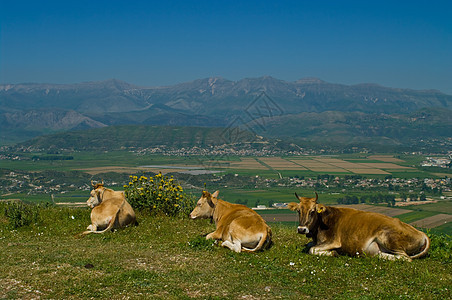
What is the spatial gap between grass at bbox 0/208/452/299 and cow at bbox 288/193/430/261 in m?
0.33

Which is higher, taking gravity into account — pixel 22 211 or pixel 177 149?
pixel 22 211

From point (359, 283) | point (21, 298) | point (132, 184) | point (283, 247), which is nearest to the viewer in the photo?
point (21, 298)

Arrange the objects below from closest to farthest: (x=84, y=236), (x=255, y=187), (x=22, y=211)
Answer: (x=84, y=236), (x=22, y=211), (x=255, y=187)

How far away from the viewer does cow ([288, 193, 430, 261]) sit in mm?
9969

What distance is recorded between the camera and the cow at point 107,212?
13664 mm

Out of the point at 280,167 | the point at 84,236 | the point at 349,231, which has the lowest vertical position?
the point at 280,167

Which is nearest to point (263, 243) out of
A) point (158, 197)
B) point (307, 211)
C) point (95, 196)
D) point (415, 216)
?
point (307, 211)

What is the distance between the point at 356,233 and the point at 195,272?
4156mm

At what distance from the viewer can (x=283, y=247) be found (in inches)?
457

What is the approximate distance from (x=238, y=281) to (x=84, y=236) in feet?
21.7

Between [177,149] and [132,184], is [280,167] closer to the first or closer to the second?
[177,149]

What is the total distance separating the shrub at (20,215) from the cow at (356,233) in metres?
9.76

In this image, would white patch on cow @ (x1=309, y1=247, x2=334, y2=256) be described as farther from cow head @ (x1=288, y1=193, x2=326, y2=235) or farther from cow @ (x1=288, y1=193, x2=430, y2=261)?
cow head @ (x1=288, y1=193, x2=326, y2=235)

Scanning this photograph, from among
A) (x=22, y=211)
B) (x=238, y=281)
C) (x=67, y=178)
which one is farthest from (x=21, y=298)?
(x=67, y=178)
